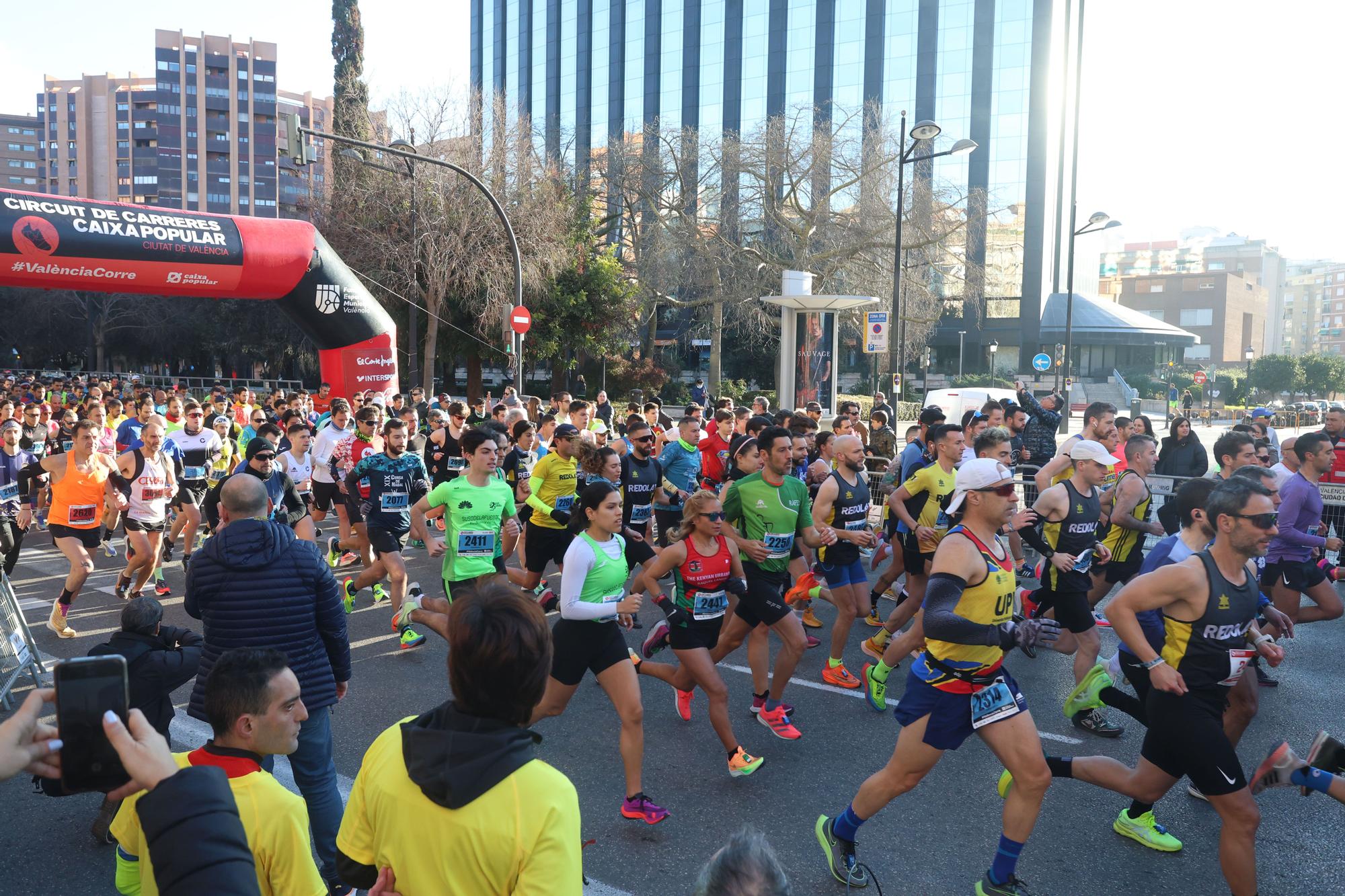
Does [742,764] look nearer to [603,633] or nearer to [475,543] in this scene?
[603,633]

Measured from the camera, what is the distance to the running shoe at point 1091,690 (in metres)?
4.73

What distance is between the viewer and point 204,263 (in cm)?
1619

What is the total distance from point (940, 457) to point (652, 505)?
111 inches

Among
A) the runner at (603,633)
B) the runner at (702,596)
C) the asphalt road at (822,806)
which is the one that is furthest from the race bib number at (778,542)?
the runner at (603,633)

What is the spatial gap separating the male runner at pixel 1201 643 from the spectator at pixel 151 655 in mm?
3543

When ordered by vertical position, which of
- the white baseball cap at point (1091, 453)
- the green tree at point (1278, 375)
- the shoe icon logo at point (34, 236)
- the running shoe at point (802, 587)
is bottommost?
the running shoe at point (802, 587)

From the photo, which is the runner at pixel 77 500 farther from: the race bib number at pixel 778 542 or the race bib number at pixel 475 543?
the race bib number at pixel 778 542

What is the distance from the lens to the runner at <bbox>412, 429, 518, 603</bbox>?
239 inches

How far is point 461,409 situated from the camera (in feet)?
36.3

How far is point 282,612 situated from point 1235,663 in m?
3.94

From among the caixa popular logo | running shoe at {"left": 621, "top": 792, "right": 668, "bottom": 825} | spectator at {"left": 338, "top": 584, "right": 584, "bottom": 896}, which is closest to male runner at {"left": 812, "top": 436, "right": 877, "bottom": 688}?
running shoe at {"left": 621, "top": 792, "right": 668, "bottom": 825}

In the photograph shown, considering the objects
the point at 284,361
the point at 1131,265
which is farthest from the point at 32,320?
the point at 1131,265

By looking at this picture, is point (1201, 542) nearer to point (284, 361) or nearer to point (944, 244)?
point (944, 244)

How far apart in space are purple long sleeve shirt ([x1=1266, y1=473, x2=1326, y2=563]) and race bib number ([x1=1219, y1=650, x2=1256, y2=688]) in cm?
341
